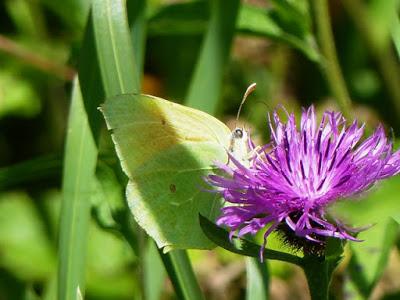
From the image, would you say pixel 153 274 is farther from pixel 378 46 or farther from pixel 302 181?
pixel 378 46

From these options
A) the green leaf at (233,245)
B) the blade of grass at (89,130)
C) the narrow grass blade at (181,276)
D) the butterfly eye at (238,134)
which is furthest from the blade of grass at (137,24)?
the green leaf at (233,245)

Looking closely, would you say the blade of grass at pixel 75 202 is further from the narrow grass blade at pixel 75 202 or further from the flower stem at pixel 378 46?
the flower stem at pixel 378 46

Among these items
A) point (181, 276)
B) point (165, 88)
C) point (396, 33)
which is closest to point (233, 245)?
point (181, 276)

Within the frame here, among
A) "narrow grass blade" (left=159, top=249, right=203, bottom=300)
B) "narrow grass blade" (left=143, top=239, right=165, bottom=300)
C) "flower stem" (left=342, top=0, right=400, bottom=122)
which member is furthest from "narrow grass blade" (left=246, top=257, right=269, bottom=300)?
"flower stem" (left=342, top=0, right=400, bottom=122)

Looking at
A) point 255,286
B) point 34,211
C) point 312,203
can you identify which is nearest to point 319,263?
point 312,203

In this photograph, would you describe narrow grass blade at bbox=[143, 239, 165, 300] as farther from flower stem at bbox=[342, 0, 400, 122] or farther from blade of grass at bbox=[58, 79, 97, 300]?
flower stem at bbox=[342, 0, 400, 122]

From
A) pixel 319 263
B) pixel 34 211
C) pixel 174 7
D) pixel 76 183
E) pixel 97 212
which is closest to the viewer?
pixel 319 263

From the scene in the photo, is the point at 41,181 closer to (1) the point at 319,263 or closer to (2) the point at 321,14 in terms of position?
(2) the point at 321,14

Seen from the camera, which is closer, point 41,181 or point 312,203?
point 312,203
